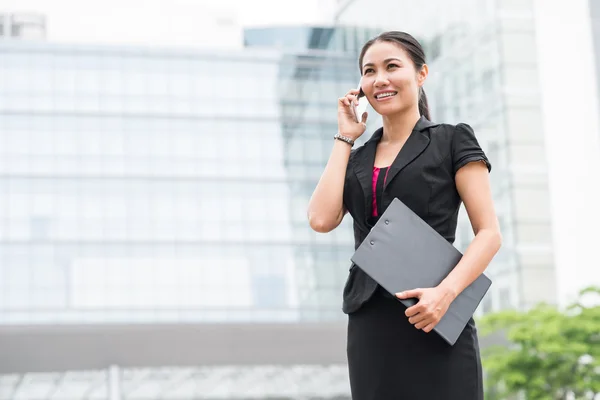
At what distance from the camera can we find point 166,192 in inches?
1092

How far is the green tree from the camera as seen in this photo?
15367mm

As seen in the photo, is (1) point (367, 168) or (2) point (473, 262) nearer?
(2) point (473, 262)

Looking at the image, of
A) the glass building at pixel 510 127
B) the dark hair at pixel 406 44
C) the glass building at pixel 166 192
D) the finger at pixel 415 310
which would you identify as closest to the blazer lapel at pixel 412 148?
the dark hair at pixel 406 44

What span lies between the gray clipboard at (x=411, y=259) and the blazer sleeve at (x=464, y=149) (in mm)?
133

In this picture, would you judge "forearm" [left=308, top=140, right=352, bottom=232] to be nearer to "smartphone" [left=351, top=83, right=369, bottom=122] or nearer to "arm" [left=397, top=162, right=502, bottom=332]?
"smartphone" [left=351, top=83, right=369, bottom=122]

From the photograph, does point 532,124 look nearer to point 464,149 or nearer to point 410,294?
point 464,149

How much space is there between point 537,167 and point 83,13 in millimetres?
17056

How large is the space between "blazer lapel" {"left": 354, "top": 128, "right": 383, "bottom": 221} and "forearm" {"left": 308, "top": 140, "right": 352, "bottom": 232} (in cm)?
3

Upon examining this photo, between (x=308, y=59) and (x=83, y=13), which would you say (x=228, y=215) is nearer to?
(x=308, y=59)

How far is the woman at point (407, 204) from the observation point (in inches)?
58.1

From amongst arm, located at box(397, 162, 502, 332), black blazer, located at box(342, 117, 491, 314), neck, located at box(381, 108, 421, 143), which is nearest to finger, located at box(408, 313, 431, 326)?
arm, located at box(397, 162, 502, 332)

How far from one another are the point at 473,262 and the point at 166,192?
2659cm

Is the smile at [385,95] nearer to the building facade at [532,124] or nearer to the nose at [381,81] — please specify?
the nose at [381,81]

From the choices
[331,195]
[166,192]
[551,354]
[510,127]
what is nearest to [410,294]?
[331,195]
